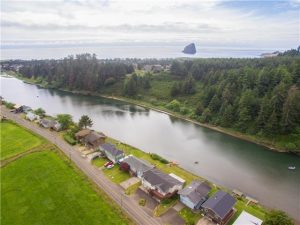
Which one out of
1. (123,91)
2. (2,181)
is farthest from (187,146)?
(123,91)

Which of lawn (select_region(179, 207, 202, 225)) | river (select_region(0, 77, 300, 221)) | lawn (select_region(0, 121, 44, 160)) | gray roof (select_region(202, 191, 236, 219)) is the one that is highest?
gray roof (select_region(202, 191, 236, 219))

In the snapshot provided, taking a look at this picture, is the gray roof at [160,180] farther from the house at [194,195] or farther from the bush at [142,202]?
the bush at [142,202]

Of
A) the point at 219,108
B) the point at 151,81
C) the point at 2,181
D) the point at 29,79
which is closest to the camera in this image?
the point at 2,181

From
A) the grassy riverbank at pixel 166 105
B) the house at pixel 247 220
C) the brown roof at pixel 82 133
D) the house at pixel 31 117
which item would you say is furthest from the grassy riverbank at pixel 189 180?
the house at pixel 31 117

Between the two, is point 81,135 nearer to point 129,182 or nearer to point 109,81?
point 129,182

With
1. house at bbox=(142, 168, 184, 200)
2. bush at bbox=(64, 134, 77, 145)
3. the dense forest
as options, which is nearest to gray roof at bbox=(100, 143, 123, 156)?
bush at bbox=(64, 134, 77, 145)

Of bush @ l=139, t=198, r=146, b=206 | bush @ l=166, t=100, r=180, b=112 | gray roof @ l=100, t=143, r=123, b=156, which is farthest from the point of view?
bush @ l=166, t=100, r=180, b=112

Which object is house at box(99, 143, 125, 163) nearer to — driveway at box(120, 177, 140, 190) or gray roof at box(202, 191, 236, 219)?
driveway at box(120, 177, 140, 190)

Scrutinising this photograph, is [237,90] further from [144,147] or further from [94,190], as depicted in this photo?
[94,190]
